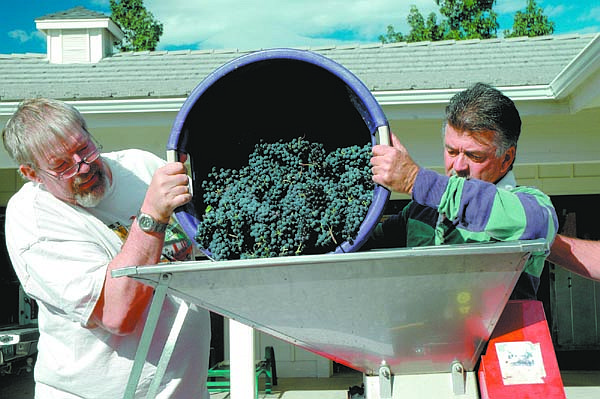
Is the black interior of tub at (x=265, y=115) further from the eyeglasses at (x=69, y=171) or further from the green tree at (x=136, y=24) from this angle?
the green tree at (x=136, y=24)

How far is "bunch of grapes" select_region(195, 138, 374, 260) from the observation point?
5.06ft

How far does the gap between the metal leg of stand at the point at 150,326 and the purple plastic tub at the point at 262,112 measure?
173 mm

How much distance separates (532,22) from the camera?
19.5 metres

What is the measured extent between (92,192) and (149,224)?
44 cm

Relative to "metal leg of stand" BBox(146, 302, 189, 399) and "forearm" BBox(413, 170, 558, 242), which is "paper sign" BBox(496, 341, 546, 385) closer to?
"forearm" BBox(413, 170, 558, 242)

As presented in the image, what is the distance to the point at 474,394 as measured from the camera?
5.24 ft

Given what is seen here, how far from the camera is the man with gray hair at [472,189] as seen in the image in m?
1.50

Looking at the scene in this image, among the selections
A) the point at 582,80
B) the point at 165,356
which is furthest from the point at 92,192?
the point at 582,80

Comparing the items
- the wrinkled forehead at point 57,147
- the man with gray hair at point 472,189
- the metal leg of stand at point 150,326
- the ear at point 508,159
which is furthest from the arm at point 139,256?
the ear at point 508,159

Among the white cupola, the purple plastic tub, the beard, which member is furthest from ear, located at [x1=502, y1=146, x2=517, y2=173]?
the white cupola

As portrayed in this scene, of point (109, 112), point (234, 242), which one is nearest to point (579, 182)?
point (109, 112)

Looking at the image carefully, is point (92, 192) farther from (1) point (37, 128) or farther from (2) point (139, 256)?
(2) point (139, 256)

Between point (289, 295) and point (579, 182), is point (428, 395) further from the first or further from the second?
point (579, 182)

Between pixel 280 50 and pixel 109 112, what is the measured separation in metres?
4.27
